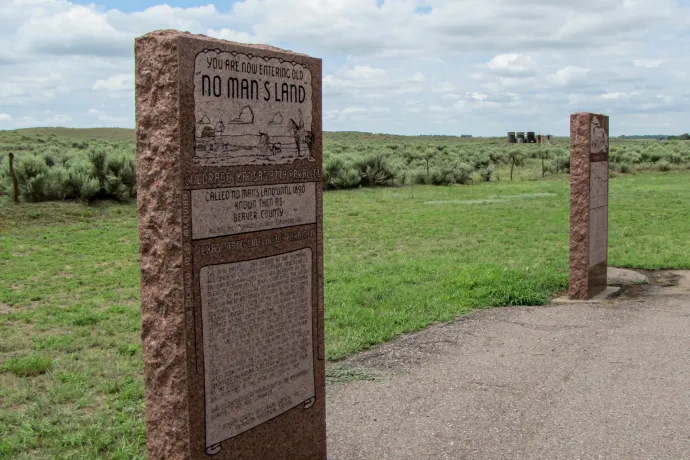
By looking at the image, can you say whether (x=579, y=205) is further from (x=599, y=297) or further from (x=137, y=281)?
(x=137, y=281)

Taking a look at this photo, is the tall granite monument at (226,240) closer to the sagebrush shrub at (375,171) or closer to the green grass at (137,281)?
the green grass at (137,281)

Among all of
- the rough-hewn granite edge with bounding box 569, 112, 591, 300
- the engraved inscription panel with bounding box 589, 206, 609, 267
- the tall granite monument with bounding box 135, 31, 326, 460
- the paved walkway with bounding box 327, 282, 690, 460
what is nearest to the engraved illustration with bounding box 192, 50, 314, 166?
the tall granite monument with bounding box 135, 31, 326, 460

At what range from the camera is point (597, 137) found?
8.63 meters

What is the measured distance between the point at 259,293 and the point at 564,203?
17496mm

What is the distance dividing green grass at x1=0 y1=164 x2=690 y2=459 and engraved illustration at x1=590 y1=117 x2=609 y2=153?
1776 millimetres

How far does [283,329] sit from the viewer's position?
12.8 feet

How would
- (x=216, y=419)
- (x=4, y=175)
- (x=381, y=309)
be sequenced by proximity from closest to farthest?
(x=216, y=419), (x=381, y=309), (x=4, y=175)

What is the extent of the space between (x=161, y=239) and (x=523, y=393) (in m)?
3.20

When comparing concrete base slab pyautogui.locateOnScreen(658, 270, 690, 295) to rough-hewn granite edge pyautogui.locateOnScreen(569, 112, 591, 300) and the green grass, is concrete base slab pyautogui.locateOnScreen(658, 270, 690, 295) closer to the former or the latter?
the green grass

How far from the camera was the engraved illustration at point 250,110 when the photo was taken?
3.34m

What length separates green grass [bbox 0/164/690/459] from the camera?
16.8ft

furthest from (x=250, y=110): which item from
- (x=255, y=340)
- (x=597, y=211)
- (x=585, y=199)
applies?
(x=597, y=211)

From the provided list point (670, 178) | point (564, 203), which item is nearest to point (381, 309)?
point (564, 203)

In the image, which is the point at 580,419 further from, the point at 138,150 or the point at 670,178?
the point at 670,178
